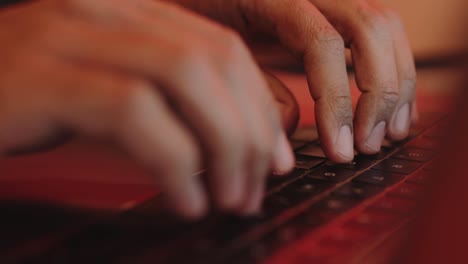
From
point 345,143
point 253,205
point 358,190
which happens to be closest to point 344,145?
point 345,143

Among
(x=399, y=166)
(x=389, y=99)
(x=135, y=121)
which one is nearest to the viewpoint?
(x=135, y=121)

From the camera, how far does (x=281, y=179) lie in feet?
1.75

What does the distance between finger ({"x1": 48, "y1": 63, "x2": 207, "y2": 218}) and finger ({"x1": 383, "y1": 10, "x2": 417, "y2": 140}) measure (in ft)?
1.36

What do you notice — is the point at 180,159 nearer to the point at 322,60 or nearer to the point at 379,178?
the point at 379,178

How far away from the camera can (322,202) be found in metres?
0.48

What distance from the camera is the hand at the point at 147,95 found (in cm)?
36

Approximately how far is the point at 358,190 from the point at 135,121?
24 centimetres

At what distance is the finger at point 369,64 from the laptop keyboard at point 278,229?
12 centimetres

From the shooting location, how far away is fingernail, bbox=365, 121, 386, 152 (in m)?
0.66

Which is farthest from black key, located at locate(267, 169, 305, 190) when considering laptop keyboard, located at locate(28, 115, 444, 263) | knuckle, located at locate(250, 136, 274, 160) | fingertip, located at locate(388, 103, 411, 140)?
fingertip, located at locate(388, 103, 411, 140)

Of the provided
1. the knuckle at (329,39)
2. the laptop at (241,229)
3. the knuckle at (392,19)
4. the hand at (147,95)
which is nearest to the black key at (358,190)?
the laptop at (241,229)

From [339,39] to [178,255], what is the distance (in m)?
0.40

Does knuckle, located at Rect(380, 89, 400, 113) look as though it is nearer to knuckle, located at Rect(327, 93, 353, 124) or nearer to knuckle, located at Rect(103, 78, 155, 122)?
knuckle, located at Rect(327, 93, 353, 124)

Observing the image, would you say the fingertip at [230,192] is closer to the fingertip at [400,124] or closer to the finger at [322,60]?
the finger at [322,60]
